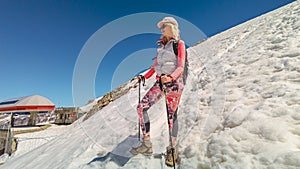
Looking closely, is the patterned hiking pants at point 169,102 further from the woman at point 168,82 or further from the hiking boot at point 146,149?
the hiking boot at point 146,149

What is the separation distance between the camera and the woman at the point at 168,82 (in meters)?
2.74

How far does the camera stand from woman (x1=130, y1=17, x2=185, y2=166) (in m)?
2.74

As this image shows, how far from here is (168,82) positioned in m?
2.74

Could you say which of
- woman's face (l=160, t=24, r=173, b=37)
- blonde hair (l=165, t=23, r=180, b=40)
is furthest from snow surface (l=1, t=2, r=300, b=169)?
woman's face (l=160, t=24, r=173, b=37)

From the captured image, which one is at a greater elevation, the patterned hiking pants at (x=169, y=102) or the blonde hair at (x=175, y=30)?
the blonde hair at (x=175, y=30)

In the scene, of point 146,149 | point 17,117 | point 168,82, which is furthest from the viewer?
point 17,117

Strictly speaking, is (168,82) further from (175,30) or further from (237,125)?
(237,125)

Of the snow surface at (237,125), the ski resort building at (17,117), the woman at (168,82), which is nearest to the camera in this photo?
the snow surface at (237,125)

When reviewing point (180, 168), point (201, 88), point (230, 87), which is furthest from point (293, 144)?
point (201, 88)

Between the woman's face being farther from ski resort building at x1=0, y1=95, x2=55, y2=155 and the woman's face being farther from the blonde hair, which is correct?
ski resort building at x1=0, y1=95, x2=55, y2=155

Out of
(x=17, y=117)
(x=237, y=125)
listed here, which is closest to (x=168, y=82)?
(x=237, y=125)

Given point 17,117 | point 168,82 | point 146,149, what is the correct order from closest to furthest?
point 168,82, point 146,149, point 17,117

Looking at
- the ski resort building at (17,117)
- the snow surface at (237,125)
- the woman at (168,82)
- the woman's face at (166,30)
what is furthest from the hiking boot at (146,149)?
the ski resort building at (17,117)

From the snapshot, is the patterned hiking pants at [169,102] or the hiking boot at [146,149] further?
the hiking boot at [146,149]
